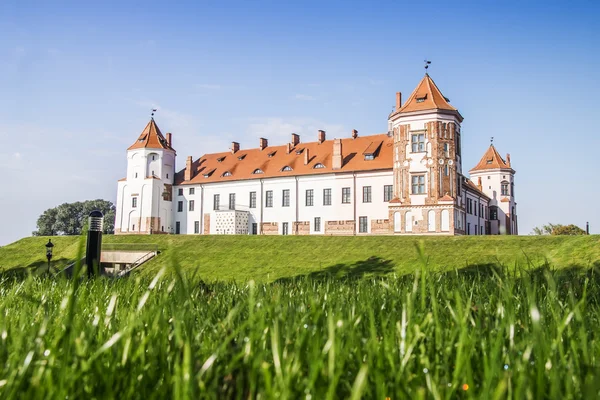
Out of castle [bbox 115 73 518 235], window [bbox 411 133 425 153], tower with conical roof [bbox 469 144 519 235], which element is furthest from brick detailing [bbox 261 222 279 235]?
tower with conical roof [bbox 469 144 519 235]

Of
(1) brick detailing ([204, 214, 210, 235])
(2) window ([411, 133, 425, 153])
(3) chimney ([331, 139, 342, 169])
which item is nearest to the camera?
(2) window ([411, 133, 425, 153])

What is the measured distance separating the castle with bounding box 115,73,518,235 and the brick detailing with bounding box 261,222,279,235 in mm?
105

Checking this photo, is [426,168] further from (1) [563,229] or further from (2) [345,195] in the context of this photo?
(1) [563,229]

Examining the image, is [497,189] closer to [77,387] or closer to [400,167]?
[400,167]

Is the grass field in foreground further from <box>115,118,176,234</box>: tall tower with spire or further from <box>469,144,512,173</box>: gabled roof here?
<box>469,144,512,173</box>: gabled roof

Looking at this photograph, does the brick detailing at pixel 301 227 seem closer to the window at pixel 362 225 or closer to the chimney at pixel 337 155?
the window at pixel 362 225

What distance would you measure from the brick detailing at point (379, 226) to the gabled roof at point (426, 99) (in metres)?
10.2

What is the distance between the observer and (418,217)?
4247 centimetres

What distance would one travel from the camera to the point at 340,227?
5050 centimetres

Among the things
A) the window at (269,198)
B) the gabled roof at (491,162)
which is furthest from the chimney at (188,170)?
the gabled roof at (491,162)

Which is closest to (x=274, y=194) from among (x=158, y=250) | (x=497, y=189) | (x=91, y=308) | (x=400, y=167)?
(x=400, y=167)

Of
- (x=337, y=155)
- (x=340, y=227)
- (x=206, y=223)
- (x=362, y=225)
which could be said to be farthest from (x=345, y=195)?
(x=206, y=223)

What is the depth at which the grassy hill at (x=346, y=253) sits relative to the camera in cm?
2424

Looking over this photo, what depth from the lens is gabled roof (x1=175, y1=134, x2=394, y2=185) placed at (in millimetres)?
50875
